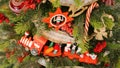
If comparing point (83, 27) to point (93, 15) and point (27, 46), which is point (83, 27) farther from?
point (27, 46)

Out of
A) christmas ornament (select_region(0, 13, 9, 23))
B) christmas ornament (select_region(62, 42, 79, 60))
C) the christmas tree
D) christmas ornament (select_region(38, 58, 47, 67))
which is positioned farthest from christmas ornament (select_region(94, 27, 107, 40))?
christmas ornament (select_region(0, 13, 9, 23))

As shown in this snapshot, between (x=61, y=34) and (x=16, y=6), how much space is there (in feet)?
0.71

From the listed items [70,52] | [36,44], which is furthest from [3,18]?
[70,52]

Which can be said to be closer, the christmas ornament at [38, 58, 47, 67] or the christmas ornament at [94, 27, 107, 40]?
the christmas ornament at [94, 27, 107, 40]

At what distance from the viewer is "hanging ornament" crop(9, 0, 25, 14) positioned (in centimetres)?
106

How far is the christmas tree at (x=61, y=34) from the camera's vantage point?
0.95 m

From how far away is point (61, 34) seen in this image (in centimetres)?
101

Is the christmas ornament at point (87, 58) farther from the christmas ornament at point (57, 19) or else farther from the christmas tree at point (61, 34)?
the christmas ornament at point (57, 19)

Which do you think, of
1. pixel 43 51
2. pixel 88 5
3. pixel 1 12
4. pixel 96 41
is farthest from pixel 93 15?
pixel 1 12

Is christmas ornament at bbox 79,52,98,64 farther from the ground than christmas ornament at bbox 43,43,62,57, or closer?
closer

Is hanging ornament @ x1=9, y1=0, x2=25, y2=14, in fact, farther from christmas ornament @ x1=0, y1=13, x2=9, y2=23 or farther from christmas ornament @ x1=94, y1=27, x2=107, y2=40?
christmas ornament @ x1=94, y1=27, x2=107, y2=40

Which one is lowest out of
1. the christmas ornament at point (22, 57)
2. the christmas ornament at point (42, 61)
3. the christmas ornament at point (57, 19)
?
the christmas ornament at point (42, 61)

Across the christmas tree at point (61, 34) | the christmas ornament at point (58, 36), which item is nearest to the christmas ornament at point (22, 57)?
the christmas tree at point (61, 34)

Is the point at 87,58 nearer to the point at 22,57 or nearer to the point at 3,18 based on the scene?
the point at 22,57
